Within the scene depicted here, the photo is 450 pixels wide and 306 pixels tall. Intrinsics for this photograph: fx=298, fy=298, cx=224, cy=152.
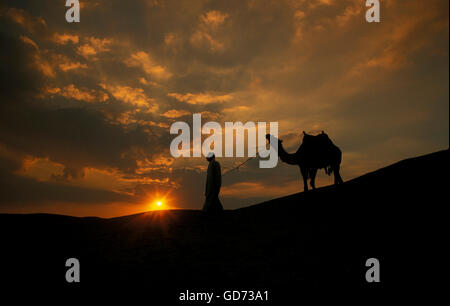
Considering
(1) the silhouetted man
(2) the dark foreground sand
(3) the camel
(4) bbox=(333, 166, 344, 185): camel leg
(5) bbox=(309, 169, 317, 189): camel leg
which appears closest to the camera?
(2) the dark foreground sand

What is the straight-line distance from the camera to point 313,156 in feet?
49.3

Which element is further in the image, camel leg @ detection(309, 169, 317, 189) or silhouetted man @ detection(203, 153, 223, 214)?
camel leg @ detection(309, 169, 317, 189)

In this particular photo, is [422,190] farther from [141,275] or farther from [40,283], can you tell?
[40,283]

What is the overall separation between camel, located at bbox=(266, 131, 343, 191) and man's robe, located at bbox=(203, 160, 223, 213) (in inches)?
189

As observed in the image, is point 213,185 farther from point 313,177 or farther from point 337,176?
point 337,176

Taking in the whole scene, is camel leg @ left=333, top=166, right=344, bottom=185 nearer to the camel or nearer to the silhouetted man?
the camel

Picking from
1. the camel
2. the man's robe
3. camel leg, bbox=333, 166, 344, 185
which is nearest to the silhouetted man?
the man's robe

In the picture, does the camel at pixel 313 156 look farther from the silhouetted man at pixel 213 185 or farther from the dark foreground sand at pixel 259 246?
the silhouetted man at pixel 213 185

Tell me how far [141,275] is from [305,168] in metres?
10.0

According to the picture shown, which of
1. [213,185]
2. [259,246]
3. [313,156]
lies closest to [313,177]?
[313,156]

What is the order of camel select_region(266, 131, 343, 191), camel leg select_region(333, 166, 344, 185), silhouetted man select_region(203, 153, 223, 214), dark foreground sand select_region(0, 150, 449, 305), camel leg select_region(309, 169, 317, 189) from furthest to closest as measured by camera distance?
camel leg select_region(333, 166, 344, 185), camel leg select_region(309, 169, 317, 189), camel select_region(266, 131, 343, 191), silhouetted man select_region(203, 153, 223, 214), dark foreground sand select_region(0, 150, 449, 305)

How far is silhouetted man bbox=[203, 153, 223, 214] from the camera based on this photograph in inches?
452

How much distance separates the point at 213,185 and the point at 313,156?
243 inches

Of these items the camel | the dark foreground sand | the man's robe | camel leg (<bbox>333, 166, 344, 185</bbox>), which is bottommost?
the dark foreground sand
